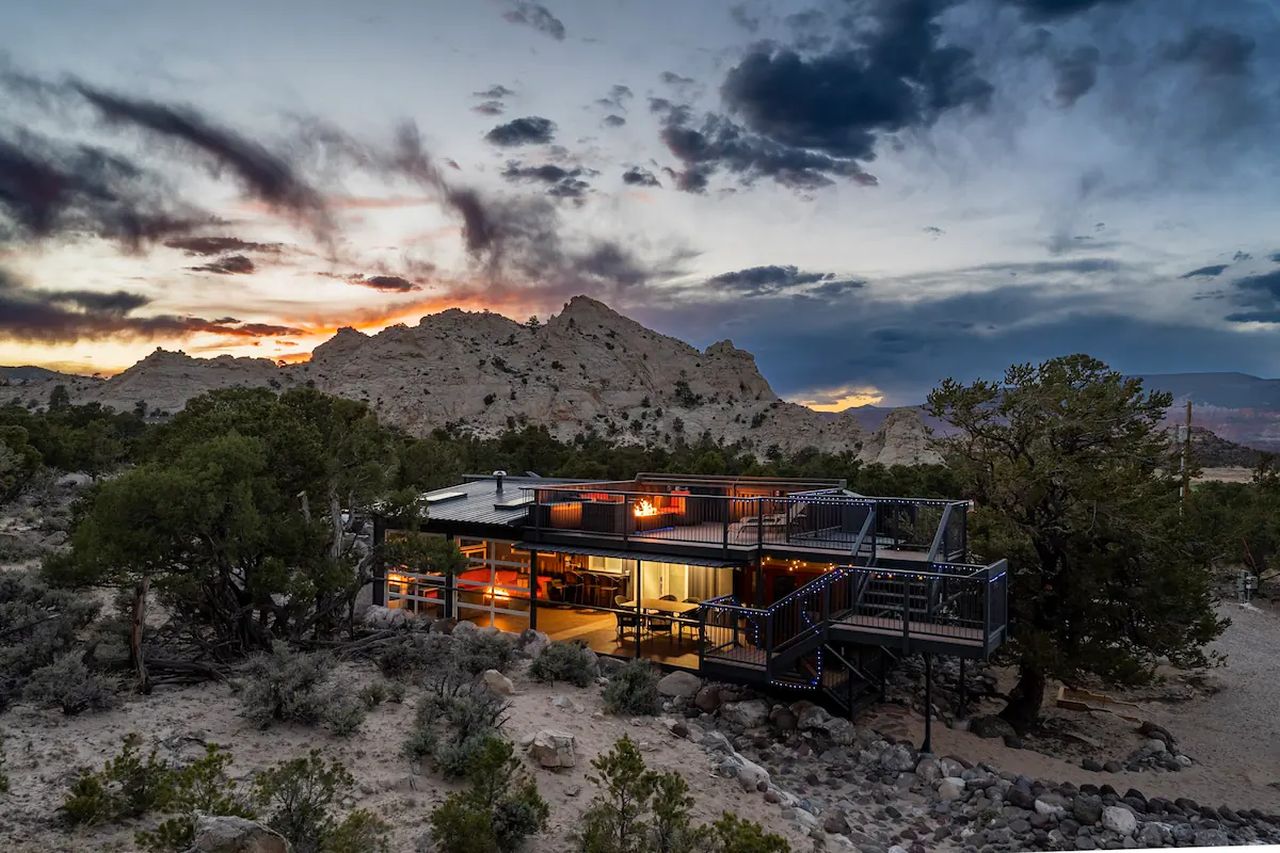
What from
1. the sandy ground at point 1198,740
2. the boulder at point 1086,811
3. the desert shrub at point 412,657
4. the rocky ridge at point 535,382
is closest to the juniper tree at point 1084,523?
the sandy ground at point 1198,740

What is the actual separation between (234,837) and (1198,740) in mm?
13388

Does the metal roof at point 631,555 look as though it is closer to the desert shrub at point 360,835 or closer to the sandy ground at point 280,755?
the sandy ground at point 280,755

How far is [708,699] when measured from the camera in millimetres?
10773

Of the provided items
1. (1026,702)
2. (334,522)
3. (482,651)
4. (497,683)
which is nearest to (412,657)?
(482,651)

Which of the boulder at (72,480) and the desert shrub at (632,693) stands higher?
the boulder at (72,480)

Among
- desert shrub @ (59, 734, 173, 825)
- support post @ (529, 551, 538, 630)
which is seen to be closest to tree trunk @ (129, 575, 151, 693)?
desert shrub @ (59, 734, 173, 825)

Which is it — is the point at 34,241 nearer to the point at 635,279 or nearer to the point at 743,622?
the point at 743,622

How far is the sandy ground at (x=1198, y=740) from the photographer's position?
9531 millimetres

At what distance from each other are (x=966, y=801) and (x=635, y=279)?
14.3 meters

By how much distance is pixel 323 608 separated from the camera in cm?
1030

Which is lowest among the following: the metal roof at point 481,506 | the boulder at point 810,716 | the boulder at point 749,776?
the boulder at point 810,716

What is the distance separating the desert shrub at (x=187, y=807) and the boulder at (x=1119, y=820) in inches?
317

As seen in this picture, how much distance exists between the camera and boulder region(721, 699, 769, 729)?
10.3 m

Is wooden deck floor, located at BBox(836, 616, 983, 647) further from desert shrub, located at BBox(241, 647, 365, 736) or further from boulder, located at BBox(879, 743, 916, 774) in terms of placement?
desert shrub, located at BBox(241, 647, 365, 736)
